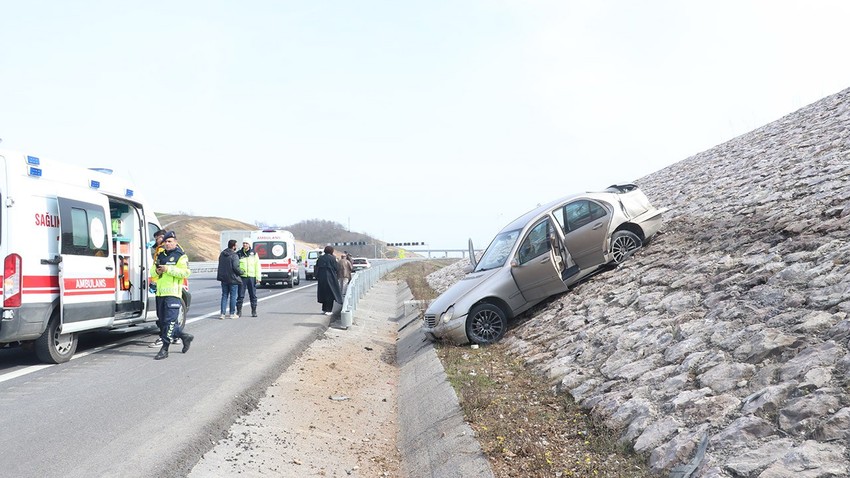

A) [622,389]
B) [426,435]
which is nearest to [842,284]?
[622,389]

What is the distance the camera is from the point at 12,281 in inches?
331

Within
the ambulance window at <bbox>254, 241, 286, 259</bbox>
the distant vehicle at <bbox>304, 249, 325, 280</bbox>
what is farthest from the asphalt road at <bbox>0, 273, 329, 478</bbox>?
the distant vehicle at <bbox>304, 249, 325, 280</bbox>

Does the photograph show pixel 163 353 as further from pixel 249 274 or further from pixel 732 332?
pixel 732 332

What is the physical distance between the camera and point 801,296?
648cm

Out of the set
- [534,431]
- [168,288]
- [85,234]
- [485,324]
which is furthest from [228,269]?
[534,431]

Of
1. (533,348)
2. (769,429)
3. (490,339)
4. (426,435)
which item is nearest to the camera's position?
(769,429)

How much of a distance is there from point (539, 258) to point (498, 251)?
104 cm

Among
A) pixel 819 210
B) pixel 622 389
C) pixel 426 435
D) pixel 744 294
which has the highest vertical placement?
pixel 819 210

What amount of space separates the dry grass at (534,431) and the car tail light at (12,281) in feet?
18.4

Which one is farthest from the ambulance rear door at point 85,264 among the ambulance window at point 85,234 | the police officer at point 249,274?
the police officer at point 249,274

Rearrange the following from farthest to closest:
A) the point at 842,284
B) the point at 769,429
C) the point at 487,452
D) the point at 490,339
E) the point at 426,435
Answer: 1. the point at 490,339
2. the point at 426,435
3. the point at 842,284
4. the point at 487,452
5. the point at 769,429

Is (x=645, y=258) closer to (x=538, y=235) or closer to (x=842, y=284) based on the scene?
(x=538, y=235)

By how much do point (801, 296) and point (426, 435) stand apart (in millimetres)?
4019

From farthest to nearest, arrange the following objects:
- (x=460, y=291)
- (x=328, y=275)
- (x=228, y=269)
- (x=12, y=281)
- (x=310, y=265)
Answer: (x=310, y=265) → (x=328, y=275) → (x=228, y=269) → (x=460, y=291) → (x=12, y=281)
